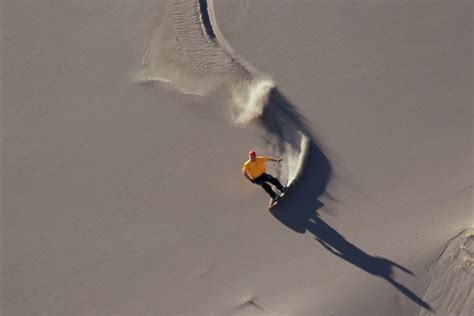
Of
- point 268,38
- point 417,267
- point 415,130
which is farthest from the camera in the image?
point 268,38

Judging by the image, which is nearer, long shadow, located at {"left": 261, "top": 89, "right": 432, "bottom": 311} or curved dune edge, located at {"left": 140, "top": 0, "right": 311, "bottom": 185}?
long shadow, located at {"left": 261, "top": 89, "right": 432, "bottom": 311}

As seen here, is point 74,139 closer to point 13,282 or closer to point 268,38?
point 13,282

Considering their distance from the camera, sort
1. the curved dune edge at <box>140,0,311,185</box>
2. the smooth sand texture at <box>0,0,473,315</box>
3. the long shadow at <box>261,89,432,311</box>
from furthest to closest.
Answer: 1. the curved dune edge at <box>140,0,311,185</box>
2. the smooth sand texture at <box>0,0,473,315</box>
3. the long shadow at <box>261,89,432,311</box>

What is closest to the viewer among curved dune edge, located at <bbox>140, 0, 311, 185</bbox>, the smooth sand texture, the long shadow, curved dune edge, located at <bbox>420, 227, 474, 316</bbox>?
curved dune edge, located at <bbox>420, 227, 474, 316</bbox>

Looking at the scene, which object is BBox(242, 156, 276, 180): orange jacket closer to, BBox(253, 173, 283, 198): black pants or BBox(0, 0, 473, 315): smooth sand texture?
BBox(253, 173, 283, 198): black pants

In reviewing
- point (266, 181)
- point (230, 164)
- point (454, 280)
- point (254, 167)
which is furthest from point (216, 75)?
point (454, 280)

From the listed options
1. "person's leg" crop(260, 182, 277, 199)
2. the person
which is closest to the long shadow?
"person's leg" crop(260, 182, 277, 199)

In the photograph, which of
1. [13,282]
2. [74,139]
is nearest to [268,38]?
[74,139]

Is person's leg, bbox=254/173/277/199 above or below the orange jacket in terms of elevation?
below

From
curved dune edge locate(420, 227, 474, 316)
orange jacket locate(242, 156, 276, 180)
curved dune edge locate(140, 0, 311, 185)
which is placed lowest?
curved dune edge locate(420, 227, 474, 316)

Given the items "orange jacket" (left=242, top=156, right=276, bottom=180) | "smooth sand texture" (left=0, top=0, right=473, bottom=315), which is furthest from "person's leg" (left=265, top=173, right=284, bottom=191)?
"smooth sand texture" (left=0, top=0, right=473, bottom=315)
